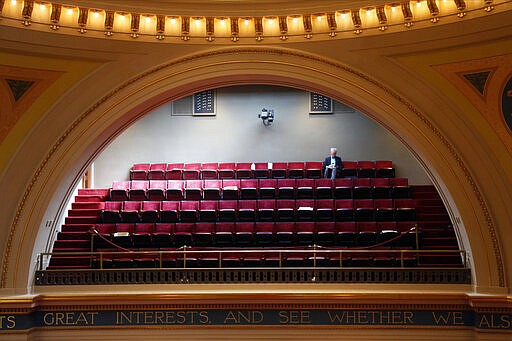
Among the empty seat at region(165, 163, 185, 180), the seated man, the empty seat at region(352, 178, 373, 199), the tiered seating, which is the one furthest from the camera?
the empty seat at region(165, 163, 185, 180)

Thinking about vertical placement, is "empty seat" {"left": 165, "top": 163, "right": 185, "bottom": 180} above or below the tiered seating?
above

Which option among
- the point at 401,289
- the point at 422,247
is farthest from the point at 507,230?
the point at 422,247

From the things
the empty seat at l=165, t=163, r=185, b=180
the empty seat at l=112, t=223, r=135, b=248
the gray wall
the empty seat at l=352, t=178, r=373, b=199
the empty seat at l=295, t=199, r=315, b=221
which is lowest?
the empty seat at l=112, t=223, r=135, b=248

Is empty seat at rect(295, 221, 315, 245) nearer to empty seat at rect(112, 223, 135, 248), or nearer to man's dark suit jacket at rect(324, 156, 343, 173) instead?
man's dark suit jacket at rect(324, 156, 343, 173)

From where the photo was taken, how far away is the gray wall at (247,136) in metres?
15.7

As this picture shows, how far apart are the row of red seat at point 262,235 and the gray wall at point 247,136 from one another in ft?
10.8

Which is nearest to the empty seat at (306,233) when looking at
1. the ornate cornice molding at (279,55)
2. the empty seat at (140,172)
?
the ornate cornice molding at (279,55)

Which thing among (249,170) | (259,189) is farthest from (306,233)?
(249,170)

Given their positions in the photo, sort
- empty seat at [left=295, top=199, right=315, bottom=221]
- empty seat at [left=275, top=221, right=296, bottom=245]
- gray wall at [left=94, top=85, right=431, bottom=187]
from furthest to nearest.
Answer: gray wall at [left=94, top=85, right=431, bottom=187] < empty seat at [left=295, top=199, right=315, bottom=221] < empty seat at [left=275, top=221, right=296, bottom=245]

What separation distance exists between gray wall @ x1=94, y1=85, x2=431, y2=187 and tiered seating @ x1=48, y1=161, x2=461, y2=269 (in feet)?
1.50

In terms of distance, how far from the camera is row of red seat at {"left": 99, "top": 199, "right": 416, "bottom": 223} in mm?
12891

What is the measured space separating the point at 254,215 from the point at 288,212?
65 centimetres

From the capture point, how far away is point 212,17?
977cm

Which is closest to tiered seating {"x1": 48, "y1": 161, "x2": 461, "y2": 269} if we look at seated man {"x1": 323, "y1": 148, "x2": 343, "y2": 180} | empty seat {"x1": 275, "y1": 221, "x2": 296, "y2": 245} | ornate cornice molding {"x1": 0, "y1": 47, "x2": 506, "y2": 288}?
empty seat {"x1": 275, "y1": 221, "x2": 296, "y2": 245}
